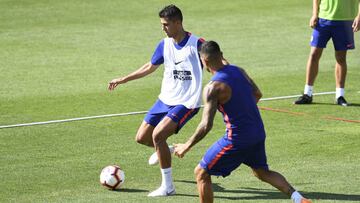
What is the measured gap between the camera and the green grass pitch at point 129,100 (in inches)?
490

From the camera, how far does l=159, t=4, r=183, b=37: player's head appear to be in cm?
1223

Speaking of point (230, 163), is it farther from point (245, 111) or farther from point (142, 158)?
point (142, 158)

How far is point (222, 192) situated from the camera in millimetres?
12102

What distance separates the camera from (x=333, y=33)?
17625 millimetres

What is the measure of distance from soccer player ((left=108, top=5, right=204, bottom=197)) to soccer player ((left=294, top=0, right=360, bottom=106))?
5.41m

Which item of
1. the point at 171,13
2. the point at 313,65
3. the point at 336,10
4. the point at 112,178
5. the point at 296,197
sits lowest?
the point at 313,65

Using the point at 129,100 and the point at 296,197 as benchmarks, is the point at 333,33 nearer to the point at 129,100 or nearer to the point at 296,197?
the point at 129,100

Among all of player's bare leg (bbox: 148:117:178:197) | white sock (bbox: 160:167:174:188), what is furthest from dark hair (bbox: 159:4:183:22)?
white sock (bbox: 160:167:174:188)

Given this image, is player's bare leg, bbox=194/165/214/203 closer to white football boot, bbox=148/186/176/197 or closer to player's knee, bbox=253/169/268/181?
player's knee, bbox=253/169/268/181

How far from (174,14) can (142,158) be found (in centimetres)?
261

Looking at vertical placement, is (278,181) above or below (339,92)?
above

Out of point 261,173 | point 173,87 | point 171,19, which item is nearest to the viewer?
point 261,173

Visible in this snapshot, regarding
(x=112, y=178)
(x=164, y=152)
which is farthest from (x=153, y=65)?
(x=112, y=178)

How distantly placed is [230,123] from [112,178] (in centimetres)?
227
